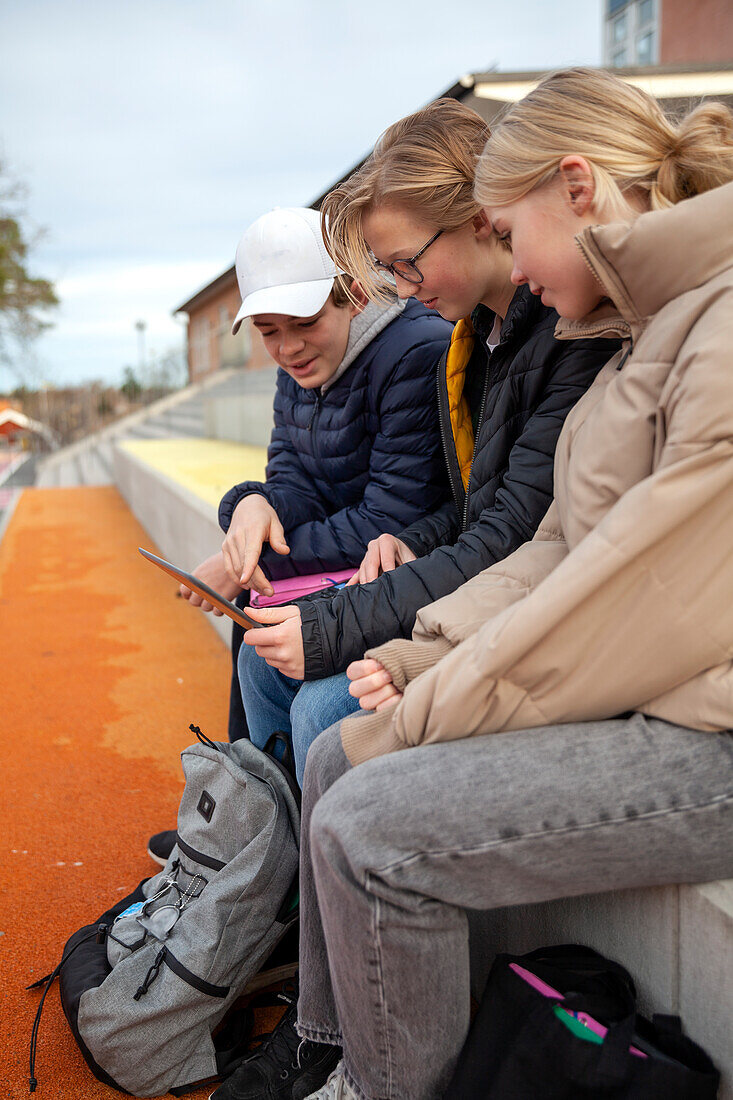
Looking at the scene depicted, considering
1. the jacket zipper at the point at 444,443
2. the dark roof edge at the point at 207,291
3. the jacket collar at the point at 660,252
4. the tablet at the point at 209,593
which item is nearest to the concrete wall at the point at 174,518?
the jacket zipper at the point at 444,443

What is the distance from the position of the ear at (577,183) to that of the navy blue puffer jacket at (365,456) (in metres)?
0.89

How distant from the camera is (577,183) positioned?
4.73ft

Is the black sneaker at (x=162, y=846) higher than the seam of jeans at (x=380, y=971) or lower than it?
lower

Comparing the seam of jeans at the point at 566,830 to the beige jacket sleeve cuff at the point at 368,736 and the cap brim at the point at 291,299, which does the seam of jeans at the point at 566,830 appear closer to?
the beige jacket sleeve cuff at the point at 368,736

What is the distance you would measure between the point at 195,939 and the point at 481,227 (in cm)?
164

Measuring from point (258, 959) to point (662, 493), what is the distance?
4.36 ft

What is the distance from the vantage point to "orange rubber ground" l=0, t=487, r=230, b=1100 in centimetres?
209

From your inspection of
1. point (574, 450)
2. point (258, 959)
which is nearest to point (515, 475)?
point (574, 450)

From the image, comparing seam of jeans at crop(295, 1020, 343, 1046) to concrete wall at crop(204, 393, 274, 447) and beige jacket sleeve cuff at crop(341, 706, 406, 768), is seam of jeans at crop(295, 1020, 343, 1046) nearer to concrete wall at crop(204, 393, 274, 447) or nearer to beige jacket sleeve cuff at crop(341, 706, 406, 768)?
beige jacket sleeve cuff at crop(341, 706, 406, 768)

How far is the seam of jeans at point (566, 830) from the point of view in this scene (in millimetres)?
1194

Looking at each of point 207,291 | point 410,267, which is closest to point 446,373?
point 410,267

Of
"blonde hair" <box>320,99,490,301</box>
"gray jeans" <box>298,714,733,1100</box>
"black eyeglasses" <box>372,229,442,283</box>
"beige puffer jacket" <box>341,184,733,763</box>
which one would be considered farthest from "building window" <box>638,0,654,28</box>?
"gray jeans" <box>298,714,733,1100</box>

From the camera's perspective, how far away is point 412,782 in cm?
125

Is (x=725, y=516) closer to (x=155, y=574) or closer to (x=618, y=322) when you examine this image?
(x=618, y=322)
